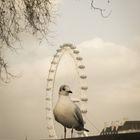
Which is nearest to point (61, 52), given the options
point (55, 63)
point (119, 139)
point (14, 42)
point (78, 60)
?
point (55, 63)

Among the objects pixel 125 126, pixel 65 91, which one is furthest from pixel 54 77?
pixel 65 91

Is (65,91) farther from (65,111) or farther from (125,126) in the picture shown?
(125,126)

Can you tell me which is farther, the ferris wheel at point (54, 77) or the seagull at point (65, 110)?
the ferris wheel at point (54, 77)

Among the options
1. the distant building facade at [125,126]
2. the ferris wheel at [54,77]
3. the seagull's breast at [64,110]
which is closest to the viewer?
the seagull's breast at [64,110]

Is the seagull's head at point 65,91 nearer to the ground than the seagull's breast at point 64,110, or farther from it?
farther from it

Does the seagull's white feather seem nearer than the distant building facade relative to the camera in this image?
Yes

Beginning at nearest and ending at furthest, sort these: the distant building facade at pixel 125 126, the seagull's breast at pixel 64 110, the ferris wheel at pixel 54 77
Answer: the seagull's breast at pixel 64 110 → the distant building facade at pixel 125 126 → the ferris wheel at pixel 54 77

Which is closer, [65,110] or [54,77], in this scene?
[65,110]

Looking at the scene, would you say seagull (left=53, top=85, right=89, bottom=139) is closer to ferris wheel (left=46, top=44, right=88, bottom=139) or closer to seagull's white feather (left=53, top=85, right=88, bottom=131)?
seagull's white feather (left=53, top=85, right=88, bottom=131)

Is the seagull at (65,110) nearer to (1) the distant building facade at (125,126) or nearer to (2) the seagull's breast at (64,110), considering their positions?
(2) the seagull's breast at (64,110)

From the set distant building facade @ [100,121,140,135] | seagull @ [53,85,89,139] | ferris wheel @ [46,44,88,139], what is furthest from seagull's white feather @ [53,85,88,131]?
ferris wheel @ [46,44,88,139]

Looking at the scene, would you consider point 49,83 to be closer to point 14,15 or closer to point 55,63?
point 55,63

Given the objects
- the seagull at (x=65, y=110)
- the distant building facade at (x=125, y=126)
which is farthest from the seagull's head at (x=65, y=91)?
the distant building facade at (x=125, y=126)

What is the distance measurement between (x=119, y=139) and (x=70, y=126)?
2.35ft
